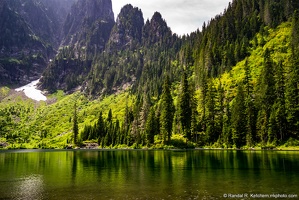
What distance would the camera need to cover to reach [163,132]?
151125mm

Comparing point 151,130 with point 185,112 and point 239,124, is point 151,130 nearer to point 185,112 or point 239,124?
point 185,112

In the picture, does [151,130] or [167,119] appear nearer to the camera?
[167,119]

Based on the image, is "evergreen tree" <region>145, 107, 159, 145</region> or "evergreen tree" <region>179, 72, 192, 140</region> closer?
"evergreen tree" <region>179, 72, 192, 140</region>

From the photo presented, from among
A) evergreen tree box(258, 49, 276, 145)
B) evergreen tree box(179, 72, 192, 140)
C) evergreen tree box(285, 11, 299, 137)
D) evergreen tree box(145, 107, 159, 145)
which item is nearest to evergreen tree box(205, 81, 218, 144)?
evergreen tree box(179, 72, 192, 140)

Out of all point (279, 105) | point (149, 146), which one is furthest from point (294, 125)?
point (149, 146)

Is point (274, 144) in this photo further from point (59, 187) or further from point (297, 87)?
point (59, 187)

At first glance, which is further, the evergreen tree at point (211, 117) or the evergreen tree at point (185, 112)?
the evergreen tree at point (185, 112)

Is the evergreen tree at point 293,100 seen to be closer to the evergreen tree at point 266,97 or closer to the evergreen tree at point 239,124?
the evergreen tree at point 266,97

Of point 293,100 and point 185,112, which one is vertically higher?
point 293,100

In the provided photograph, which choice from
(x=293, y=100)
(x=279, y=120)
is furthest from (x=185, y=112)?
(x=293, y=100)

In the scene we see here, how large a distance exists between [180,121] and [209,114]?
1637 centimetres

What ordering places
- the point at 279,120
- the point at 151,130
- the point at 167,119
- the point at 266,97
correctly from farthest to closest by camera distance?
the point at 151,130 → the point at 167,119 → the point at 266,97 → the point at 279,120

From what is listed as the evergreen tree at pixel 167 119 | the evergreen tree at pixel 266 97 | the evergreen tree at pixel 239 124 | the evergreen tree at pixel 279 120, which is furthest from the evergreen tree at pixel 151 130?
the evergreen tree at pixel 279 120

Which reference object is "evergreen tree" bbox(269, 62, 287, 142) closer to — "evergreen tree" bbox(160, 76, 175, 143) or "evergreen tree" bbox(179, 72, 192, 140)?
"evergreen tree" bbox(179, 72, 192, 140)
